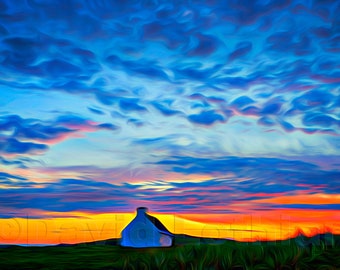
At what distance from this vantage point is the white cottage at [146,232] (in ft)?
29.5

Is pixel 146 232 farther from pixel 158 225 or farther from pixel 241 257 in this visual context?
pixel 241 257

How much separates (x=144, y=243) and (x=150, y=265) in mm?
4842

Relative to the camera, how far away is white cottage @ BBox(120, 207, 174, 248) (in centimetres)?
898

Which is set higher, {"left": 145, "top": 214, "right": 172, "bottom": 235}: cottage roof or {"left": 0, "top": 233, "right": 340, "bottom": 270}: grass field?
{"left": 145, "top": 214, "right": 172, "bottom": 235}: cottage roof

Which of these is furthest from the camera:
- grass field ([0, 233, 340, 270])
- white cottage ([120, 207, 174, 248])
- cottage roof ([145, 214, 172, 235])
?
cottage roof ([145, 214, 172, 235])

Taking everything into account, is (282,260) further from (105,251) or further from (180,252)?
(105,251)

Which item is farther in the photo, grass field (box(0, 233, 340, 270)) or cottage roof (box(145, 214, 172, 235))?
cottage roof (box(145, 214, 172, 235))

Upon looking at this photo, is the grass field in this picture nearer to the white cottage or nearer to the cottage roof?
the white cottage

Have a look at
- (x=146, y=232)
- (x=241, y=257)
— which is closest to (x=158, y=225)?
(x=146, y=232)

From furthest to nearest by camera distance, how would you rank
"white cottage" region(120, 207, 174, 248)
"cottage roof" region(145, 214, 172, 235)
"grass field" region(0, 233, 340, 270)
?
1. "cottage roof" region(145, 214, 172, 235)
2. "white cottage" region(120, 207, 174, 248)
3. "grass field" region(0, 233, 340, 270)

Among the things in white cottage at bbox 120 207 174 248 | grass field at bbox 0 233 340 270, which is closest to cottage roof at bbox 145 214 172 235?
white cottage at bbox 120 207 174 248

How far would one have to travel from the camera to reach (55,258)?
24.9ft

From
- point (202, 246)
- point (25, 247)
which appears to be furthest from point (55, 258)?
point (202, 246)

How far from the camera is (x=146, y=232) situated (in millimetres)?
9906
